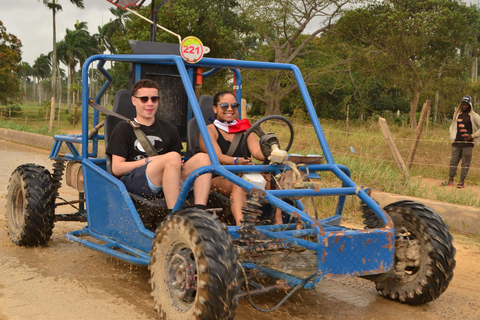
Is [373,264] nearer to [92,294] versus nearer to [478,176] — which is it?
[92,294]

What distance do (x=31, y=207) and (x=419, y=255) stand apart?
10.9ft

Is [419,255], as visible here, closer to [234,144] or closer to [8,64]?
[234,144]

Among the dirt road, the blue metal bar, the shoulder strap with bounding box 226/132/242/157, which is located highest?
the shoulder strap with bounding box 226/132/242/157

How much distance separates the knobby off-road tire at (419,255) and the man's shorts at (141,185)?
1.71 metres

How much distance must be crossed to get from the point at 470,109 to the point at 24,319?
9278 mm

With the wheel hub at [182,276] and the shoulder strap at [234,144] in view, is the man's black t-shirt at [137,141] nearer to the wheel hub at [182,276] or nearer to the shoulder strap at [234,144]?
the shoulder strap at [234,144]

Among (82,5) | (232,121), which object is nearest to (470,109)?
(232,121)

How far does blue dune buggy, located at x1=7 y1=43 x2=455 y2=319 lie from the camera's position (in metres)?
3.04

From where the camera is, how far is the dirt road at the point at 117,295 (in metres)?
3.60

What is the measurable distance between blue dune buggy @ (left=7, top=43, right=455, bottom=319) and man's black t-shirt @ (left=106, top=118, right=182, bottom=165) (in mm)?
172

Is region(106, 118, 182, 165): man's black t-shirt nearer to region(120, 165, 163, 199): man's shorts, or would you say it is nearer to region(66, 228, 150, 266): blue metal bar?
region(120, 165, 163, 199): man's shorts

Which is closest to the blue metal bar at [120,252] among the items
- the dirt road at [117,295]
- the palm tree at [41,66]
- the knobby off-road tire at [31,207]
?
the dirt road at [117,295]

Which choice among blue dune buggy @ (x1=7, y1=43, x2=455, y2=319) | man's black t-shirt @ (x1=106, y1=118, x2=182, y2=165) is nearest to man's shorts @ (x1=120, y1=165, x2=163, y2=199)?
blue dune buggy @ (x1=7, y1=43, x2=455, y2=319)

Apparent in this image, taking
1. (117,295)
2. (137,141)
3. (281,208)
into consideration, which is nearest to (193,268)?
(281,208)
